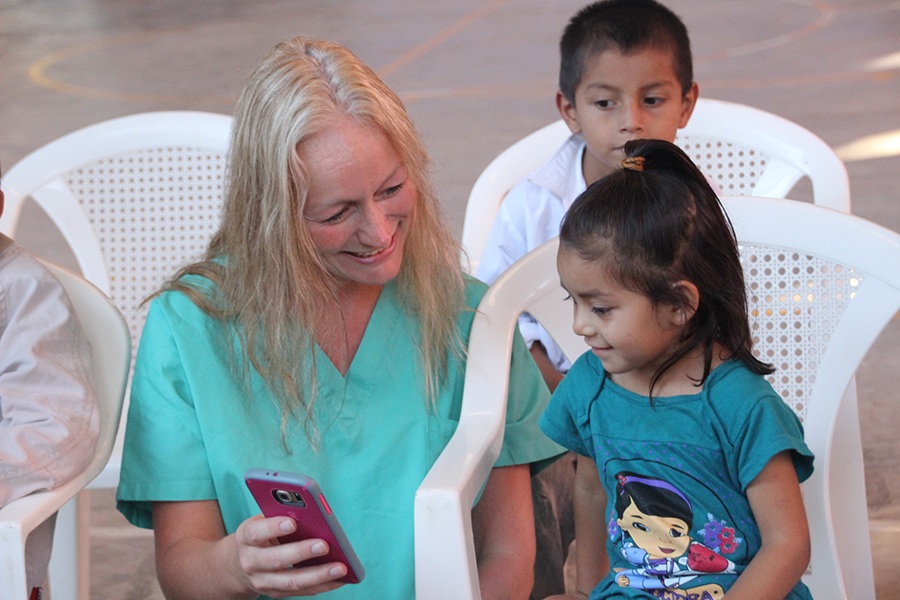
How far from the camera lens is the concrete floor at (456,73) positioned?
11.3 ft

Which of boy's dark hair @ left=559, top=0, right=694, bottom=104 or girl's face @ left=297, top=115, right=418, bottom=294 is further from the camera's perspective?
boy's dark hair @ left=559, top=0, right=694, bottom=104

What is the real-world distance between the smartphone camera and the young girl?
1.40 feet

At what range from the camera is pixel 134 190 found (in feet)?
8.70

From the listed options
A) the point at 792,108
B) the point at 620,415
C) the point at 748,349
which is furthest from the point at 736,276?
the point at 792,108

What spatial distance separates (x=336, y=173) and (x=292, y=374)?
27 cm

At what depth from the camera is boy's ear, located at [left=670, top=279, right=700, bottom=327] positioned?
1.48m

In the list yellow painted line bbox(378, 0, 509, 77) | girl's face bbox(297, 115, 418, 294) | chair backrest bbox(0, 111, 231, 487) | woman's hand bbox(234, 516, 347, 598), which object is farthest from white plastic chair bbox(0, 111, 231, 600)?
yellow painted line bbox(378, 0, 509, 77)

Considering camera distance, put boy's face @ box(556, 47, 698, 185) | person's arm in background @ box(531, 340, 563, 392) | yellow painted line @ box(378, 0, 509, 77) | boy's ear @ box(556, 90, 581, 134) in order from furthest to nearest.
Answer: yellow painted line @ box(378, 0, 509, 77) < boy's ear @ box(556, 90, 581, 134) < boy's face @ box(556, 47, 698, 185) < person's arm in background @ box(531, 340, 563, 392)

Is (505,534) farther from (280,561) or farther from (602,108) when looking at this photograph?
(602,108)

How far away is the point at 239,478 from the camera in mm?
1584

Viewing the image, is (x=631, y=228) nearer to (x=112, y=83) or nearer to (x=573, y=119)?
(x=573, y=119)

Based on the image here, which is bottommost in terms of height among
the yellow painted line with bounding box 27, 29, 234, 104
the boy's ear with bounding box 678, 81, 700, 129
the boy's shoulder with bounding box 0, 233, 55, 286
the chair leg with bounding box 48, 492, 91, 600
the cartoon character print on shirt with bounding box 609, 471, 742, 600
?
the chair leg with bounding box 48, 492, 91, 600

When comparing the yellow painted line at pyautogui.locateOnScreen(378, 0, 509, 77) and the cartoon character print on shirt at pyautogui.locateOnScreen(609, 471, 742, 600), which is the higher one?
the yellow painted line at pyautogui.locateOnScreen(378, 0, 509, 77)

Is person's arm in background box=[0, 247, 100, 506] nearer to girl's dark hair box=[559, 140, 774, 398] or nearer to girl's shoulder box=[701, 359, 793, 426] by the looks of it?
girl's dark hair box=[559, 140, 774, 398]
